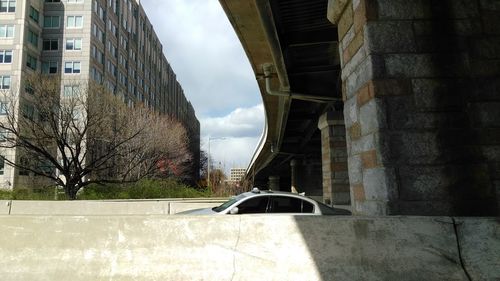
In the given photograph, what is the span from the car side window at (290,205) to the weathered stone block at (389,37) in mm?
5196

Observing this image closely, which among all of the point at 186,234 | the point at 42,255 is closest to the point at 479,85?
the point at 186,234

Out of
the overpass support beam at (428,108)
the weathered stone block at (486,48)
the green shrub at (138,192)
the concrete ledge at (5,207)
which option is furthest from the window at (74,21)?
the weathered stone block at (486,48)

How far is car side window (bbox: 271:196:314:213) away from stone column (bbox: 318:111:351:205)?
5705mm

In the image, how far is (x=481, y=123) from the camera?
4.22 m

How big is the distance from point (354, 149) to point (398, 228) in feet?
5.30

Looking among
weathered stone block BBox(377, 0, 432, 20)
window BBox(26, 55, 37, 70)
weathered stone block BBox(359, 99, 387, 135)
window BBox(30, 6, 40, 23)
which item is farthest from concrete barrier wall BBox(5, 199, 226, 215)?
window BBox(30, 6, 40, 23)

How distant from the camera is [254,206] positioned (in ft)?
29.5

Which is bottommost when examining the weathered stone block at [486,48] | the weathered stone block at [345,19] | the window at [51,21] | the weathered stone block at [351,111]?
the weathered stone block at [351,111]

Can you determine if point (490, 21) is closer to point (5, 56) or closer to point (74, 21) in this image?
point (5, 56)

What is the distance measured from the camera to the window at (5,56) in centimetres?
4403

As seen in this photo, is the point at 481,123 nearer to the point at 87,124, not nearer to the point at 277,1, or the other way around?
the point at 277,1

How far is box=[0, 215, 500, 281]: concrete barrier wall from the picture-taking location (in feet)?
10.9

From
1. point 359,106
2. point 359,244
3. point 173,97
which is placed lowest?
point 359,244

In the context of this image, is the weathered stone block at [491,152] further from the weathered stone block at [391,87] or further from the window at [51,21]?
the window at [51,21]
